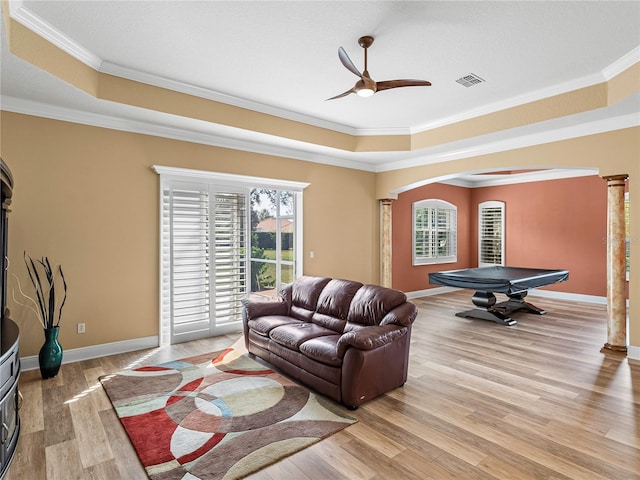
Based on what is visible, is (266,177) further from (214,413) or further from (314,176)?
(214,413)

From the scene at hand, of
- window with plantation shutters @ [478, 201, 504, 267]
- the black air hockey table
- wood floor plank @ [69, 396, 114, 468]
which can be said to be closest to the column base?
the black air hockey table

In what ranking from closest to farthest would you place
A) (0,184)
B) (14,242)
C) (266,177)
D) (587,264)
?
(0,184)
(14,242)
(266,177)
(587,264)

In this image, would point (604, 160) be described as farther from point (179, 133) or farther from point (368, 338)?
point (179, 133)

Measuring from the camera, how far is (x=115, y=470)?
7.45ft

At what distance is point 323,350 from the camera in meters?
3.23

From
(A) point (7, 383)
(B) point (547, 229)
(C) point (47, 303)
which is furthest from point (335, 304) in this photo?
(B) point (547, 229)

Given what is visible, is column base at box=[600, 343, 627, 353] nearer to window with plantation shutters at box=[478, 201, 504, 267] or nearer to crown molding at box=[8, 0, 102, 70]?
window with plantation shutters at box=[478, 201, 504, 267]

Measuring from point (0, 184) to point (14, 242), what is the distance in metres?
1.74

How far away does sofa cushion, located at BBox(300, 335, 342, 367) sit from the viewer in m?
3.12

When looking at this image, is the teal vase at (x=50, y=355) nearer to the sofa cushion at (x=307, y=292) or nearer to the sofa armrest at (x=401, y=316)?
the sofa cushion at (x=307, y=292)

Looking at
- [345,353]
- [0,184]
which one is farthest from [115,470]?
[0,184]

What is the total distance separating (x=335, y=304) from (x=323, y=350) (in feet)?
→ 2.87

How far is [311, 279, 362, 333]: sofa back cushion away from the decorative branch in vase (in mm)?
2741

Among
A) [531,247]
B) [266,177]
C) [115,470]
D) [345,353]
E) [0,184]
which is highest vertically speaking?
[266,177]
